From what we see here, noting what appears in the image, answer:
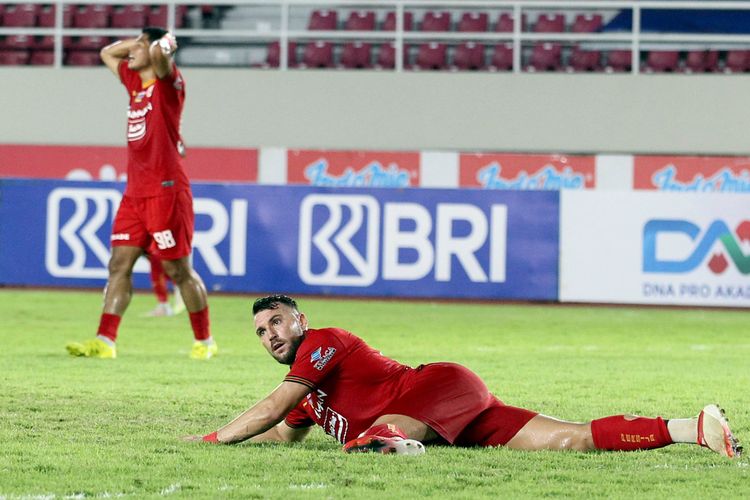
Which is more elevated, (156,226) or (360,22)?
(360,22)

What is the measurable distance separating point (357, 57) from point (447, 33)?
1.49 meters

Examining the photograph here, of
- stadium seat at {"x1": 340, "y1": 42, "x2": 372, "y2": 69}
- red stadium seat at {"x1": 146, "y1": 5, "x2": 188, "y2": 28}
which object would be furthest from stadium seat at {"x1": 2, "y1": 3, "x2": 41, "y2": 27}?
stadium seat at {"x1": 340, "y1": 42, "x2": 372, "y2": 69}

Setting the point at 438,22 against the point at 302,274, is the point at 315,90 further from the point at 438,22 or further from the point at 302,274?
the point at 302,274

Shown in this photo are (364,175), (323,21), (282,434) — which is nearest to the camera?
(282,434)

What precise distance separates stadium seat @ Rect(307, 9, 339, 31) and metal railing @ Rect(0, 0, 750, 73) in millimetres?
164

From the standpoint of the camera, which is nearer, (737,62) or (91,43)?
(737,62)

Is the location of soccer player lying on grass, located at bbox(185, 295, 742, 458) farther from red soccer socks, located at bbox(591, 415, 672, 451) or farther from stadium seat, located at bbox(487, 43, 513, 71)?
stadium seat, located at bbox(487, 43, 513, 71)

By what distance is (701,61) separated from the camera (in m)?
20.7

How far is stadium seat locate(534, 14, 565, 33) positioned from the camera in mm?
21422

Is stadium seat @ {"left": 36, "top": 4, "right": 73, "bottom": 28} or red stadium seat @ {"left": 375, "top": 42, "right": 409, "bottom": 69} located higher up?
stadium seat @ {"left": 36, "top": 4, "right": 73, "bottom": 28}

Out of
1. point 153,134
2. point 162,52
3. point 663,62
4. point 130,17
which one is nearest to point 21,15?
point 130,17

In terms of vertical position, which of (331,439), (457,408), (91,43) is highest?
(91,43)

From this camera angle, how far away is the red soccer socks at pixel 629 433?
5289mm

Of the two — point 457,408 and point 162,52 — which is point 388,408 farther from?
point 162,52
